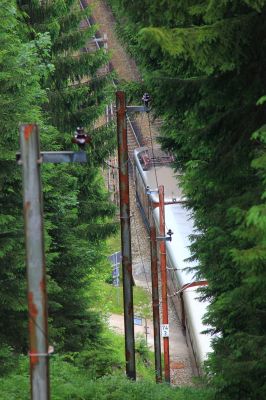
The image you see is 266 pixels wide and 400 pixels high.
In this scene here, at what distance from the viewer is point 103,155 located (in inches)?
1021

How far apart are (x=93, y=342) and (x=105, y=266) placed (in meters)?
8.37

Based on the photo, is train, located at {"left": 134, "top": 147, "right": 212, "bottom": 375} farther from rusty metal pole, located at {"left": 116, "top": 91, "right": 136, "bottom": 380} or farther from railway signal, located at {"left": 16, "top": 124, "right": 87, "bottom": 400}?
railway signal, located at {"left": 16, "top": 124, "right": 87, "bottom": 400}

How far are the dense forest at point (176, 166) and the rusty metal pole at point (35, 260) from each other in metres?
1.42

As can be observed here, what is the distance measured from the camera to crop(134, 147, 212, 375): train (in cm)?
2580

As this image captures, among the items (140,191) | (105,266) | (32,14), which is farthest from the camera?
(140,191)

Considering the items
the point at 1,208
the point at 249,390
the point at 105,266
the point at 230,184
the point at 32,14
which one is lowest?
the point at 249,390

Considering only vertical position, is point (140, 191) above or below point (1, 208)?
above

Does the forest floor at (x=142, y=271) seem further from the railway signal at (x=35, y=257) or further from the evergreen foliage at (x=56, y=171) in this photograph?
the railway signal at (x=35, y=257)

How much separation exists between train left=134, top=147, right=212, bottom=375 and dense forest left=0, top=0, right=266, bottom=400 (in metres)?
2.46

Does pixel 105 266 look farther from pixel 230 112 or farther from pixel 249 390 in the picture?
pixel 230 112

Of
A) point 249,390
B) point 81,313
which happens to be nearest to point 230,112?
point 249,390

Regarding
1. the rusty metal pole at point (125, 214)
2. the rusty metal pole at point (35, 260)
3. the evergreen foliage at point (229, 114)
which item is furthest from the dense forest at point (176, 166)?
the rusty metal pole at point (35, 260)

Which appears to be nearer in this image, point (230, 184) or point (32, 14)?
→ point (230, 184)

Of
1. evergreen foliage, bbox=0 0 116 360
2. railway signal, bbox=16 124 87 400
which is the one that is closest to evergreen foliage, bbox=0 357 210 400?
evergreen foliage, bbox=0 0 116 360
